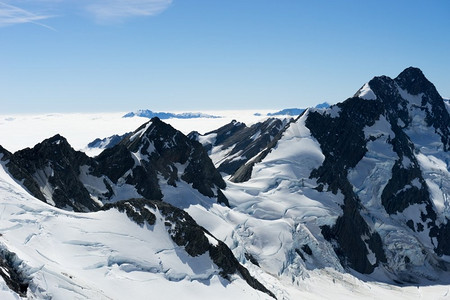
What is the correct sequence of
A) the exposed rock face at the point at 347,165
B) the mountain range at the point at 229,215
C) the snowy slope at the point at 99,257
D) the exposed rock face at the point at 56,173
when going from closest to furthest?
the snowy slope at the point at 99,257, the mountain range at the point at 229,215, the exposed rock face at the point at 56,173, the exposed rock face at the point at 347,165

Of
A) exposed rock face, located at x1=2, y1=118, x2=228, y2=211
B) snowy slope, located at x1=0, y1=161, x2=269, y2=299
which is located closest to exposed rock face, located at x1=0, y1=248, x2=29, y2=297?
snowy slope, located at x1=0, y1=161, x2=269, y2=299

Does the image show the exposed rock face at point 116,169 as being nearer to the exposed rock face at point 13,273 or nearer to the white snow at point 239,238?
the white snow at point 239,238

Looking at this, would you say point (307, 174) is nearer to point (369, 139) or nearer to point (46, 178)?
point (369, 139)

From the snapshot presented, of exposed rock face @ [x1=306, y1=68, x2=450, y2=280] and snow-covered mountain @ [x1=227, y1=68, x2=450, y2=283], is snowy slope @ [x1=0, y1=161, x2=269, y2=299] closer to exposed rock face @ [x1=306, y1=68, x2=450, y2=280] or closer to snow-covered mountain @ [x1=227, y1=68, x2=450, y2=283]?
snow-covered mountain @ [x1=227, y1=68, x2=450, y2=283]

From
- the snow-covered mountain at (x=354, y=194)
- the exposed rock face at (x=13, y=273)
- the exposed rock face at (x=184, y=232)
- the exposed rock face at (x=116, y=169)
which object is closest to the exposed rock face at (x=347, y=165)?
the snow-covered mountain at (x=354, y=194)

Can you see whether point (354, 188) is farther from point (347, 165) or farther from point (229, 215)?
point (229, 215)

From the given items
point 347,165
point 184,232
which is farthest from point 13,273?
point 347,165
